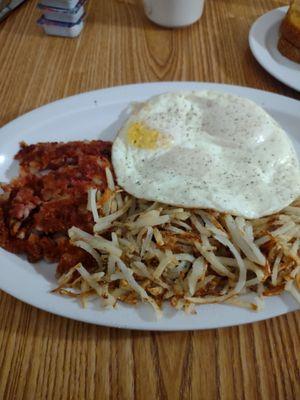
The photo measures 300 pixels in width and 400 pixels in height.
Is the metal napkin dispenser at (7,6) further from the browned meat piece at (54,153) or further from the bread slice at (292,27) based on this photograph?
the bread slice at (292,27)

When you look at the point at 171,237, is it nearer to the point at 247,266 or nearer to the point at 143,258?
the point at 143,258

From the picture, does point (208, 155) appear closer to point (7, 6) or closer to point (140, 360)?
point (140, 360)

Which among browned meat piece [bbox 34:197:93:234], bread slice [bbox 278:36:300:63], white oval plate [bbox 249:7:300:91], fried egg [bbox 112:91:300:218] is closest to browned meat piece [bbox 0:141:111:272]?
browned meat piece [bbox 34:197:93:234]

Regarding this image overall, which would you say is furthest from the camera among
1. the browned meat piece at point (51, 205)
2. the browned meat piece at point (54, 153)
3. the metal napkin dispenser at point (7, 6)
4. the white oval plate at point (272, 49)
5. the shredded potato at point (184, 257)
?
the metal napkin dispenser at point (7, 6)

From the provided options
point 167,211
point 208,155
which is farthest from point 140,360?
point 208,155

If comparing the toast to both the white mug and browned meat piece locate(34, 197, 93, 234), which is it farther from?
browned meat piece locate(34, 197, 93, 234)

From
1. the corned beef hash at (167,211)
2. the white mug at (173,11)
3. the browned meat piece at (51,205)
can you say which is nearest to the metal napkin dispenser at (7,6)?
the white mug at (173,11)
